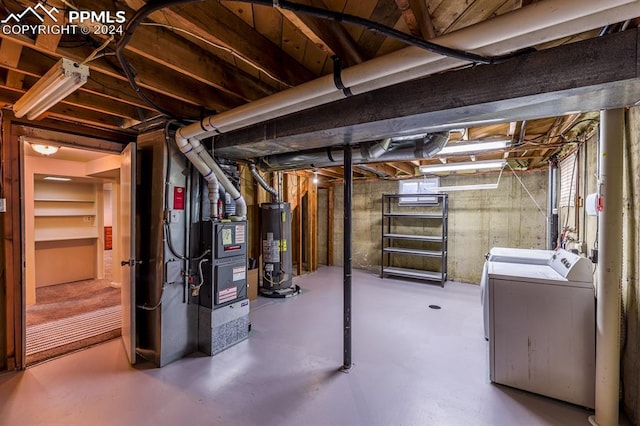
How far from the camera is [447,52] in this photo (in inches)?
43.7

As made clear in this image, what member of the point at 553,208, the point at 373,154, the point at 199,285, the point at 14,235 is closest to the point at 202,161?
the point at 199,285

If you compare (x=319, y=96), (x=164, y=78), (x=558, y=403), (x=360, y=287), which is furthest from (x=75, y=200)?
(x=558, y=403)

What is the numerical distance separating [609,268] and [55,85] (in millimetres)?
3566

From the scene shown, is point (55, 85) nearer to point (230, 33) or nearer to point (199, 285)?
point (230, 33)

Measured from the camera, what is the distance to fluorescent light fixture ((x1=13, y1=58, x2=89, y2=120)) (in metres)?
1.46

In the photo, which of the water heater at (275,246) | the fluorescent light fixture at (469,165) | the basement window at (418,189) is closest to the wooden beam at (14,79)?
the water heater at (275,246)

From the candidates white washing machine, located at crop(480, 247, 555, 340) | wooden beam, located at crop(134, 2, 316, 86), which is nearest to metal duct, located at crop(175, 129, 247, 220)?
wooden beam, located at crop(134, 2, 316, 86)

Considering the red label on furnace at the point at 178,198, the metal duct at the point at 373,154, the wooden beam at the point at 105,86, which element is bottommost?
the red label on furnace at the point at 178,198

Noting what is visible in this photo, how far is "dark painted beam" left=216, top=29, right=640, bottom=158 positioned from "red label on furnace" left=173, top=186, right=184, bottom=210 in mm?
1187

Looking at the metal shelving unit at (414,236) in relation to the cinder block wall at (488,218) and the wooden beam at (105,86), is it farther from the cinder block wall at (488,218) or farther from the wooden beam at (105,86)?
the wooden beam at (105,86)

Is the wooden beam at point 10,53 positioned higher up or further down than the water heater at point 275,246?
higher up

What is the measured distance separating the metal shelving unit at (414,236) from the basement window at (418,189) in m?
0.02

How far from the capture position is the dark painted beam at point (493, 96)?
117 cm

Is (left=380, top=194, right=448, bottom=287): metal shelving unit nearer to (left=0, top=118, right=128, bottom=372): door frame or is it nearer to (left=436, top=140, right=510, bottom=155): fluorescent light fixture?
(left=436, top=140, right=510, bottom=155): fluorescent light fixture
